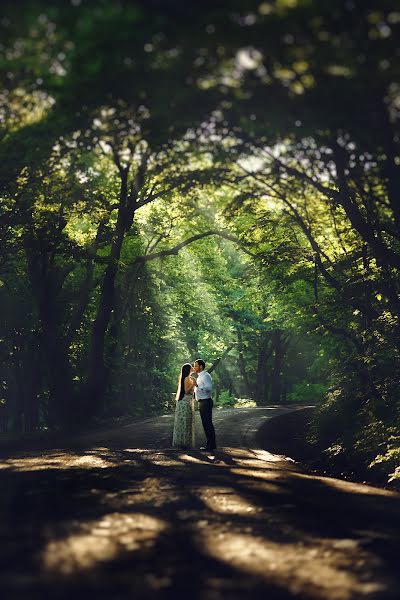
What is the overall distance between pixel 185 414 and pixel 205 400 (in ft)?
2.09

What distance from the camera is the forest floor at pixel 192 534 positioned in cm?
536

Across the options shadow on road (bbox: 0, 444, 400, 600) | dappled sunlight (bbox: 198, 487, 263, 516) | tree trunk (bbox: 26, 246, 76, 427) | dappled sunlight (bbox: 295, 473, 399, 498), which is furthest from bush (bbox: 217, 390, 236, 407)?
dappled sunlight (bbox: 198, 487, 263, 516)

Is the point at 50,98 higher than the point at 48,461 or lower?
higher

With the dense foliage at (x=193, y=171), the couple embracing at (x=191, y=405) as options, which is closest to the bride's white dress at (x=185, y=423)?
the couple embracing at (x=191, y=405)

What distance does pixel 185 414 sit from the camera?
1695 cm

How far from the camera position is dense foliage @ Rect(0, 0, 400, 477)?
776 centimetres

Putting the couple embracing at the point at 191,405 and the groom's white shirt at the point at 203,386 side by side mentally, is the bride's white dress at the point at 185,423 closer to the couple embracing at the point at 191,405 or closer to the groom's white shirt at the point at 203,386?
the couple embracing at the point at 191,405

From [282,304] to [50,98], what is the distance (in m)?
26.4

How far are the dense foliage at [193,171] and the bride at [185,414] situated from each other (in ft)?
11.7

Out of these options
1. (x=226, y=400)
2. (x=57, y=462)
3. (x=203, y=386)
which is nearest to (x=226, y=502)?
(x=57, y=462)

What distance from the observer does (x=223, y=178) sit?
571 inches

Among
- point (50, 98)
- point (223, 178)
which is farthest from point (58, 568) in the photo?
point (223, 178)

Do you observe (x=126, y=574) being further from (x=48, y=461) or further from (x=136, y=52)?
(x=48, y=461)

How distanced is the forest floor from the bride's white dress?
3647 millimetres
